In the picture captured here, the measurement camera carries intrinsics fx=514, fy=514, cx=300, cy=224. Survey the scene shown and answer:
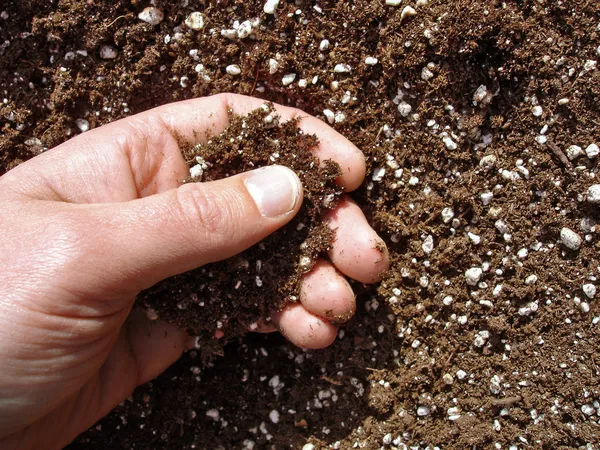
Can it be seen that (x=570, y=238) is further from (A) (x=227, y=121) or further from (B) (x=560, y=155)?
(A) (x=227, y=121)

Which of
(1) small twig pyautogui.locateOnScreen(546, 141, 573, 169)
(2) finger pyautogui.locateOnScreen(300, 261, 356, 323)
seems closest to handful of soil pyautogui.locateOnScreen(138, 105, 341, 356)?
(2) finger pyautogui.locateOnScreen(300, 261, 356, 323)

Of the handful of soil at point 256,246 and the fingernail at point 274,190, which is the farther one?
the handful of soil at point 256,246

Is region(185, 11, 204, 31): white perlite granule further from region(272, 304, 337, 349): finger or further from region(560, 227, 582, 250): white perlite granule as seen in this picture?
region(560, 227, 582, 250): white perlite granule

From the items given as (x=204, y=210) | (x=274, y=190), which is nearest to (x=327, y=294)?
(x=274, y=190)

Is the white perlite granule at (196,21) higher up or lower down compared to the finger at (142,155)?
higher up

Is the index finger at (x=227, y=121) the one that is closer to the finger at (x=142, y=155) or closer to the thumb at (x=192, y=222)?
the finger at (x=142, y=155)

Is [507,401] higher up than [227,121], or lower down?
lower down

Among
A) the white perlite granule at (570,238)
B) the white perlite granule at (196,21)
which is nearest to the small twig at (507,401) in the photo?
the white perlite granule at (570,238)
